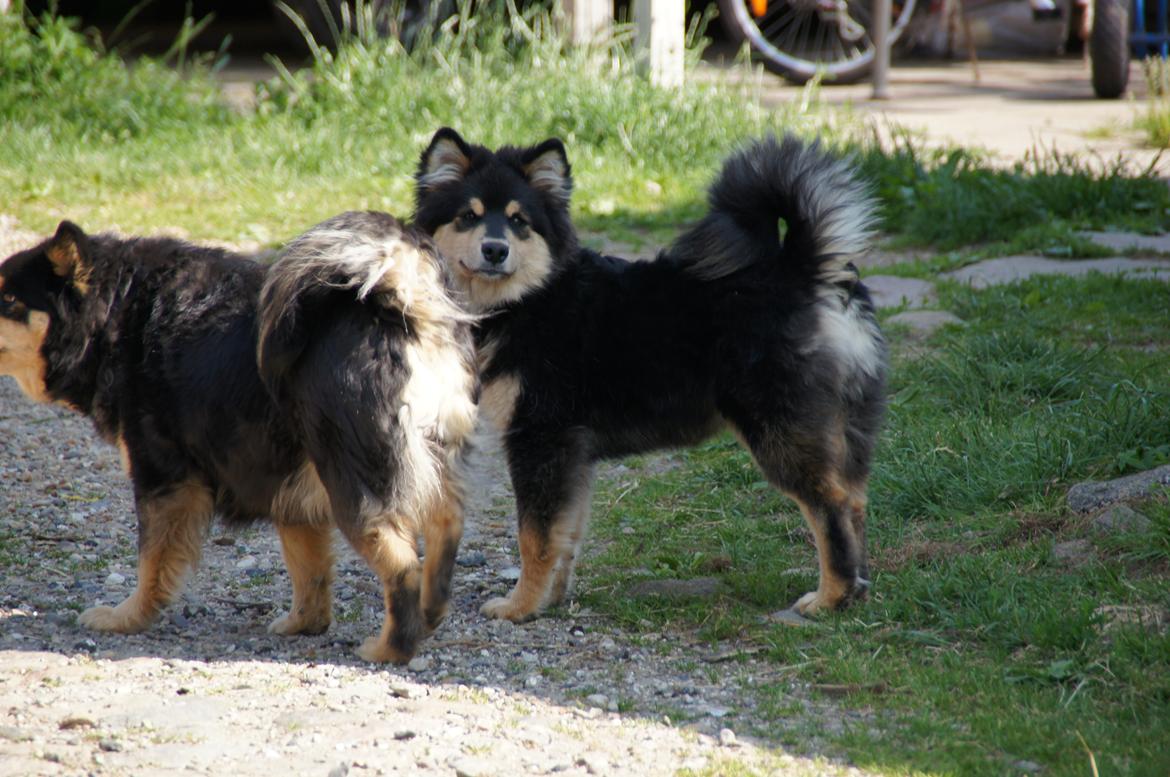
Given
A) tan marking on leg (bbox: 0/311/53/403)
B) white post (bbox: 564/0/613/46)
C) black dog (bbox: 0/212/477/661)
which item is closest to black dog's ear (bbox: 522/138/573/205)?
black dog (bbox: 0/212/477/661)

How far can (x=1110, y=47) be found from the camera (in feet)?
37.1

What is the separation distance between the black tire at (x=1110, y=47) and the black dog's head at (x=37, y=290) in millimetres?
9669

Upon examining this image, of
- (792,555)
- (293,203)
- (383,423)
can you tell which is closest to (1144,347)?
(792,555)

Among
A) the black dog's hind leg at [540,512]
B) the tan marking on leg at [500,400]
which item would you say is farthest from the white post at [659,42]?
the black dog's hind leg at [540,512]

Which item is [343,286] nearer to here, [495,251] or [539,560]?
[495,251]

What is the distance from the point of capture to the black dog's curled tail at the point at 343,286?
12.1 feet

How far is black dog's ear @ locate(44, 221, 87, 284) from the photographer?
13.5 feet

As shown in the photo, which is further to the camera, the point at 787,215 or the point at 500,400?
the point at 500,400

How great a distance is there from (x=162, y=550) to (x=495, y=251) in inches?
60.1

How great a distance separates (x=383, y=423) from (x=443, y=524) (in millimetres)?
450

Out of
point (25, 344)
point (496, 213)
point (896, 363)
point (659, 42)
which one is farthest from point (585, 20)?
point (25, 344)

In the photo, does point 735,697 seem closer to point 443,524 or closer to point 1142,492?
point 443,524

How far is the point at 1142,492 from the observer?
4457 mm

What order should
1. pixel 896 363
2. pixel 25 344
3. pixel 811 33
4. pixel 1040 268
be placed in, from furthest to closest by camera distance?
pixel 811 33 → pixel 1040 268 → pixel 896 363 → pixel 25 344
